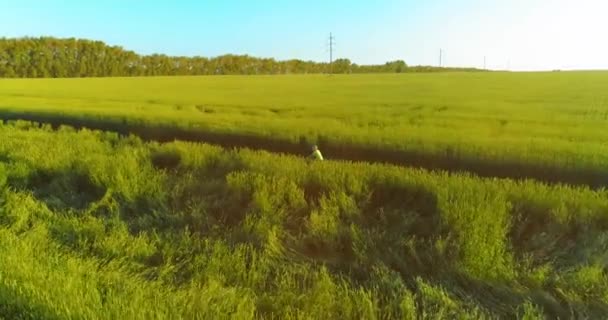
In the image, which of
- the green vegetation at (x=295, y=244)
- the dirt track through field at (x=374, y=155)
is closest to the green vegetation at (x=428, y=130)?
the dirt track through field at (x=374, y=155)

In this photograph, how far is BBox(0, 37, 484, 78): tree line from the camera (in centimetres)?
7444

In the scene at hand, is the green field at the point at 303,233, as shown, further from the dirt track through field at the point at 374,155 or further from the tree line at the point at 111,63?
the tree line at the point at 111,63

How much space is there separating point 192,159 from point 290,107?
11.9 meters

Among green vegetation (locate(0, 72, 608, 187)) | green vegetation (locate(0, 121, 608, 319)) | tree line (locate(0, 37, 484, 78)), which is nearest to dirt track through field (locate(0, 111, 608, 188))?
green vegetation (locate(0, 72, 608, 187))

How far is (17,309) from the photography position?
3.35 metres

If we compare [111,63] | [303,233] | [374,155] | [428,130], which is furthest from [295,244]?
[111,63]

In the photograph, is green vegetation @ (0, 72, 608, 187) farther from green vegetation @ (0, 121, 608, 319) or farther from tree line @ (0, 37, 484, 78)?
tree line @ (0, 37, 484, 78)

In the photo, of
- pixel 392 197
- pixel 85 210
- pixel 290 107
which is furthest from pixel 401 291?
pixel 290 107

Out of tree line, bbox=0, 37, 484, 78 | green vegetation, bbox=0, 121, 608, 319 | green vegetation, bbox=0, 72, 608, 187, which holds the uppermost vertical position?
tree line, bbox=0, 37, 484, 78

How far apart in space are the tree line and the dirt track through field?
6775 cm

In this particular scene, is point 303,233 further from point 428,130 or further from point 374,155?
point 428,130

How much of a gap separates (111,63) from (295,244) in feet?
291

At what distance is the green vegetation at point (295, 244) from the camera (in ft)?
12.2

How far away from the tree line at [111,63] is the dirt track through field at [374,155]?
67.7 m
